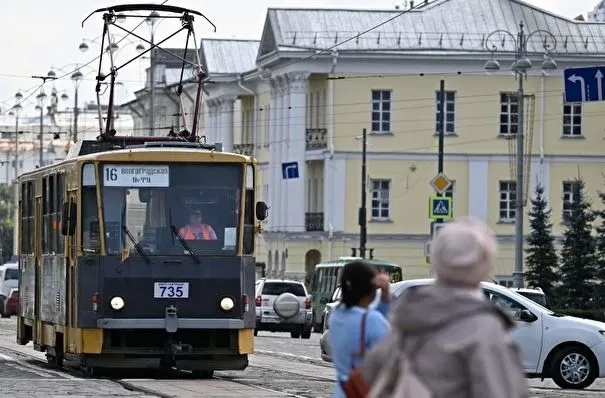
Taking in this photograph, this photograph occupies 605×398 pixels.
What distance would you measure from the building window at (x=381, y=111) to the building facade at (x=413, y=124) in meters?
0.04

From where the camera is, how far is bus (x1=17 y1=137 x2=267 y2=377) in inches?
865

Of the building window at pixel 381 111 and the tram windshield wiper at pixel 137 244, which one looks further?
the building window at pixel 381 111

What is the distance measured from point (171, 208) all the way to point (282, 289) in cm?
2709

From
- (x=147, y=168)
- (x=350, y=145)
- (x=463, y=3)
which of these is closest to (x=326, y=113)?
(x=350, y=145)

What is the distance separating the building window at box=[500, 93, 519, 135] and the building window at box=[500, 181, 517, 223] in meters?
2.08

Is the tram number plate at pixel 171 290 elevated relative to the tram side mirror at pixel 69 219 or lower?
lower

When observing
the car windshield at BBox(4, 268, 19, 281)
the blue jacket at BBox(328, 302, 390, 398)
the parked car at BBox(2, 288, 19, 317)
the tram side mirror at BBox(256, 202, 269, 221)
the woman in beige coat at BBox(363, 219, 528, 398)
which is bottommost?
the parked car at BBox(2, 288, 19, 317)

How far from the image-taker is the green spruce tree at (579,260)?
56.2 meters

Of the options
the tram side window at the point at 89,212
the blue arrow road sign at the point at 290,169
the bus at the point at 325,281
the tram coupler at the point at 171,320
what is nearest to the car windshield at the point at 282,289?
the bus at the point at 325,281

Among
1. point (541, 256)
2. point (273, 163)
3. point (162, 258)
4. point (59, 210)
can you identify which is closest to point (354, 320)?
point (162, 258)

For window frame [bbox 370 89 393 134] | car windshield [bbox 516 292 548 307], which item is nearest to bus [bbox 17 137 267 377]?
car windshield [bbox 516 292 548 307]

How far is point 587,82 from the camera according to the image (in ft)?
73.9

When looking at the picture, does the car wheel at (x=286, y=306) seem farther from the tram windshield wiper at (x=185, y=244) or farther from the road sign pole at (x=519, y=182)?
the tram windshield wiper at (x=185, y=244)

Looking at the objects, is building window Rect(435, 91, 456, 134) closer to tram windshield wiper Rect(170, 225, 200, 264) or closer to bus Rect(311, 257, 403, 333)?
bus Rect(311, 257, 403, 333)
